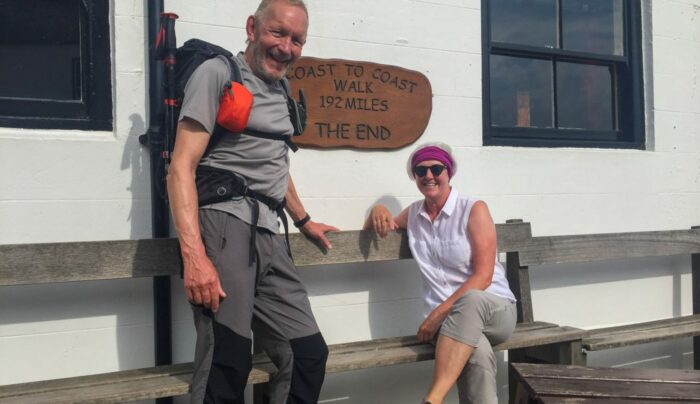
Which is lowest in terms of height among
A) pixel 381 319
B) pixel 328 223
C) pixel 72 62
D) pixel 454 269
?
pixel 381 319

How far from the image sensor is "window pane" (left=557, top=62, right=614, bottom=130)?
4.46 meters

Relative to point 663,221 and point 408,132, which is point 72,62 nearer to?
point 408,132

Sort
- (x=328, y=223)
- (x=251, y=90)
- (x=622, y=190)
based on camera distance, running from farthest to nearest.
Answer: (x=622, y=190)
(x=328, y=223)
(x=251, y=90)

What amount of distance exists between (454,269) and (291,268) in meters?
0.89

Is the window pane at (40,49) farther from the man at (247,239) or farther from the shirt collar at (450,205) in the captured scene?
the shirt collar at (450,205)

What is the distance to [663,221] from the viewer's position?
454 centimetres

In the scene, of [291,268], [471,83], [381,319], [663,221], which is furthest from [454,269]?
[663,221]

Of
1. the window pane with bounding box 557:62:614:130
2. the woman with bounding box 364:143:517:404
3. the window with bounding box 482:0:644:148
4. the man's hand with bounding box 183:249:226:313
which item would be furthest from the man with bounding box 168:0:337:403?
the window pane with bounding box 557:62:614:130

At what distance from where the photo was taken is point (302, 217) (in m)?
3.16

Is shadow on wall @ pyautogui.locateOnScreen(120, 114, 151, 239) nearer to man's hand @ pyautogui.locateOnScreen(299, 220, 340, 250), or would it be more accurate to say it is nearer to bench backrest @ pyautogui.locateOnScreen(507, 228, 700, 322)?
man's hand @ pyautogui.locateOnScreen(299, 220, 340, 250)

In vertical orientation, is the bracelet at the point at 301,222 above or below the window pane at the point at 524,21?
below

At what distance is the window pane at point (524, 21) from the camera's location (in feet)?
13.7

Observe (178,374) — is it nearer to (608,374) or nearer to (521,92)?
(608,374)

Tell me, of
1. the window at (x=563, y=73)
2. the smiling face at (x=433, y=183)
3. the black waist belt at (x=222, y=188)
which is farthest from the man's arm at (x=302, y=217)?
the window at (x=563, y=73)
